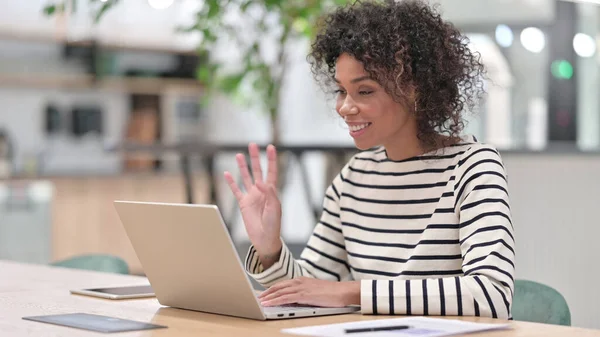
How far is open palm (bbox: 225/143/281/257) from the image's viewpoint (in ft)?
6.17

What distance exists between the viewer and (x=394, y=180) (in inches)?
79.7

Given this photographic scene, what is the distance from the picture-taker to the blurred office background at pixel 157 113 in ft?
13.4

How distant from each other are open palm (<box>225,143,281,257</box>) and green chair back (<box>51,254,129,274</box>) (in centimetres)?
84

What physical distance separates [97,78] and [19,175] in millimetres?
985

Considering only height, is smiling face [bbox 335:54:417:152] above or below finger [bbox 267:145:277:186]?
above

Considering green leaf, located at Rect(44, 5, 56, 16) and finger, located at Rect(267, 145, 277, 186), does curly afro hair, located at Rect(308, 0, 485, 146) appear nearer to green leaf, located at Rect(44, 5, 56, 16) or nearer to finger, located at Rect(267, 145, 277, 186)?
finger, located at Rect(267, 145, 277, 186)

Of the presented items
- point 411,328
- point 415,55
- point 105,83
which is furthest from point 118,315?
point 105,83

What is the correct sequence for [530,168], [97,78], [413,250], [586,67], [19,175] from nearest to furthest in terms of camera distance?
1. [413,250]
2. [530,168]
3. [586,67]
4. [19,175]
5. [97,78]

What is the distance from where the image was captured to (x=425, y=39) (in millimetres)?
1973

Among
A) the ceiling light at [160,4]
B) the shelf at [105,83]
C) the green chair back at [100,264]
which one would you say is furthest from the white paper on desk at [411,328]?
the ceiling light at [160,4]

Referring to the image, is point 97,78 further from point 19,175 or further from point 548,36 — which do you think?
point 548,36

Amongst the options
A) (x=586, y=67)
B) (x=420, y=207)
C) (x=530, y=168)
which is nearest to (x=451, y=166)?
(x=420, y=207)

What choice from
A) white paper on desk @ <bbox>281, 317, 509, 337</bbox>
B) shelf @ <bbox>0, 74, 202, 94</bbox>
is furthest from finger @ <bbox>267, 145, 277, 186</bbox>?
shelf @ <bbox>0, 74, 202, 94</bbox>

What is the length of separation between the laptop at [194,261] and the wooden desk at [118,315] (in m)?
0.02
